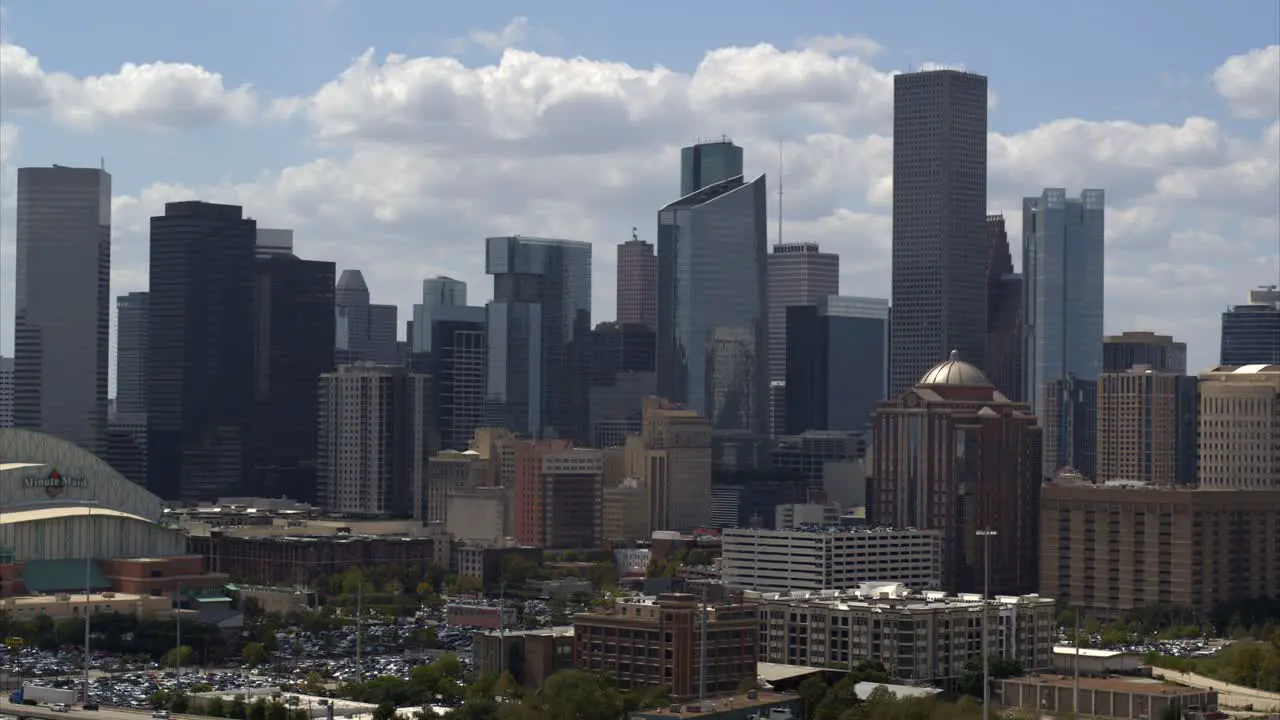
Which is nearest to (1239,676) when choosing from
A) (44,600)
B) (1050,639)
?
(1050,639)

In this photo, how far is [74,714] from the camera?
133 meters

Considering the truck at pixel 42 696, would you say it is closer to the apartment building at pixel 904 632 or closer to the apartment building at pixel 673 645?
the apartment building at pixel 673 645

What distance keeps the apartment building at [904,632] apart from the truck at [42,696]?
48.1 metres

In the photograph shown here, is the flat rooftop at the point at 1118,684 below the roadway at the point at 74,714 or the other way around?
the other way around

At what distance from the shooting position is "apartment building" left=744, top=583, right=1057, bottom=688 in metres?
160

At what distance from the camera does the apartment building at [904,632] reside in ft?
526

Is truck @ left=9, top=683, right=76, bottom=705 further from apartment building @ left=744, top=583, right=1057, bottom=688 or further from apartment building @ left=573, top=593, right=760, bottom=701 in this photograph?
apartment building @ left=744, top=583, right=1057, bottom=688

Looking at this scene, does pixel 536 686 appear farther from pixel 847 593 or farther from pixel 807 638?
pixel 847 593

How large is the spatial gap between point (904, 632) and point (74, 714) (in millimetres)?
53642

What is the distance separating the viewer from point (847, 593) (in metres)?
180

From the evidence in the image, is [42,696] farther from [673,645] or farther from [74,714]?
[673,645]

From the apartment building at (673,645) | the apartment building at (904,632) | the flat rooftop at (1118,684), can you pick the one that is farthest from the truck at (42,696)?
the flat rooftop at (1118,684)

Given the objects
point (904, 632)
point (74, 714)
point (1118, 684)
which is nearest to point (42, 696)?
point (74, 714)

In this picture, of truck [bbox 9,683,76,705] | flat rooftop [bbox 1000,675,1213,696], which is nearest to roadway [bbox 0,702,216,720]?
truck [bbox 9,683,76,705]
